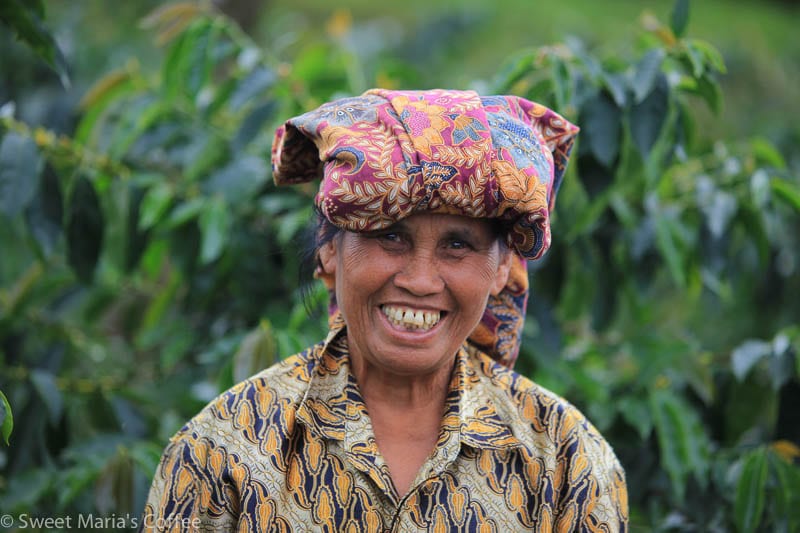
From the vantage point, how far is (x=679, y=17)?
2.32 metres

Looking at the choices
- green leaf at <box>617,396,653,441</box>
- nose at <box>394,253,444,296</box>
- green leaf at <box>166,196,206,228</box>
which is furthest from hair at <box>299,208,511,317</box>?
green leaf at <box>617,396,653,441</box>

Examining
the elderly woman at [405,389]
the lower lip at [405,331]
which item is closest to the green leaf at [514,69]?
the elderly woman at [405,389]

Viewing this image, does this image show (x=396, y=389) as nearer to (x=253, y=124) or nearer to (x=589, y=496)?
(x=589, y=496)

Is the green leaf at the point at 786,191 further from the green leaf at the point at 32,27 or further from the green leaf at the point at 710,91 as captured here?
the green leaf at the point at 32,27

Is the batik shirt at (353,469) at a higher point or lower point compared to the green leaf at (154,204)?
lower

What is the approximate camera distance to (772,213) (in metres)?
2.70

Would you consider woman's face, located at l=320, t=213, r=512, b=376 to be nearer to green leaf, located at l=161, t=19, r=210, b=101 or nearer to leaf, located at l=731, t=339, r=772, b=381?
leaf, located at l=731, t=339, r=772, b=381

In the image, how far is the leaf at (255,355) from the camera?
2.17m

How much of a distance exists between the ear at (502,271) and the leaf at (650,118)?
721mm

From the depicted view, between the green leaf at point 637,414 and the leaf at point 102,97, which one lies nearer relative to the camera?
the green leaf at point 637,414

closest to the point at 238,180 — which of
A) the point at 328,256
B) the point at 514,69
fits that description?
the point at 514,69

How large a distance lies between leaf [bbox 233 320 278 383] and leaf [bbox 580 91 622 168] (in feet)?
3.02

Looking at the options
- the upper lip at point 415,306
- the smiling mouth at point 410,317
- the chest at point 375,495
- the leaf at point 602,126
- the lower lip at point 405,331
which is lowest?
the chest at point 375,495

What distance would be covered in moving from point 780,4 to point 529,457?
36.3 feet
